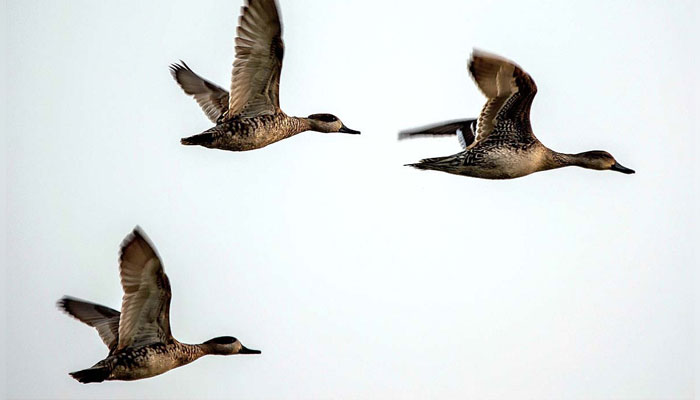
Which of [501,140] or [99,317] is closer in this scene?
[501,140]

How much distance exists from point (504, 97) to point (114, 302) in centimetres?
1412

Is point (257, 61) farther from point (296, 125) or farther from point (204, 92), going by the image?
point (204, 92)

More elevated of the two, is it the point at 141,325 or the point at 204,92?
the point at 204,92

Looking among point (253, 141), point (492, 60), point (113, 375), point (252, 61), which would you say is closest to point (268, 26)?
point (252, 61)

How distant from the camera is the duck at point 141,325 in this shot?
11.5 m

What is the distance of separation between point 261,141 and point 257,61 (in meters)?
0.81

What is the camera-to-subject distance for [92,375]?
38.4ft

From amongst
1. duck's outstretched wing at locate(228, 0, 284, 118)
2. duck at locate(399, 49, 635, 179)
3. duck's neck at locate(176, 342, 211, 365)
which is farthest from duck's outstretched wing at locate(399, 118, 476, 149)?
duck's neck at locate(176, 342, 211, 365)

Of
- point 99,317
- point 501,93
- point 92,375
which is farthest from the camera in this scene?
point 99,317

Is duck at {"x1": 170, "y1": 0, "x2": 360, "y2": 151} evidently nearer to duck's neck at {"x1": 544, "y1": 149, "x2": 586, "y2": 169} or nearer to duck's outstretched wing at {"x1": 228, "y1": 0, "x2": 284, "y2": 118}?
duck's outstretched wing at {"x1": 228, "y1": 0, "x2": 284, "y2": 118}

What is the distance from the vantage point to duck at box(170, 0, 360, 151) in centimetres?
1143

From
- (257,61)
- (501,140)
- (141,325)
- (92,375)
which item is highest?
A: (257,61)

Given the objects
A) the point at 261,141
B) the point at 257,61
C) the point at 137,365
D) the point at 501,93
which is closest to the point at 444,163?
the point at 501,93

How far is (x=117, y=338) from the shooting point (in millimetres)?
12914
